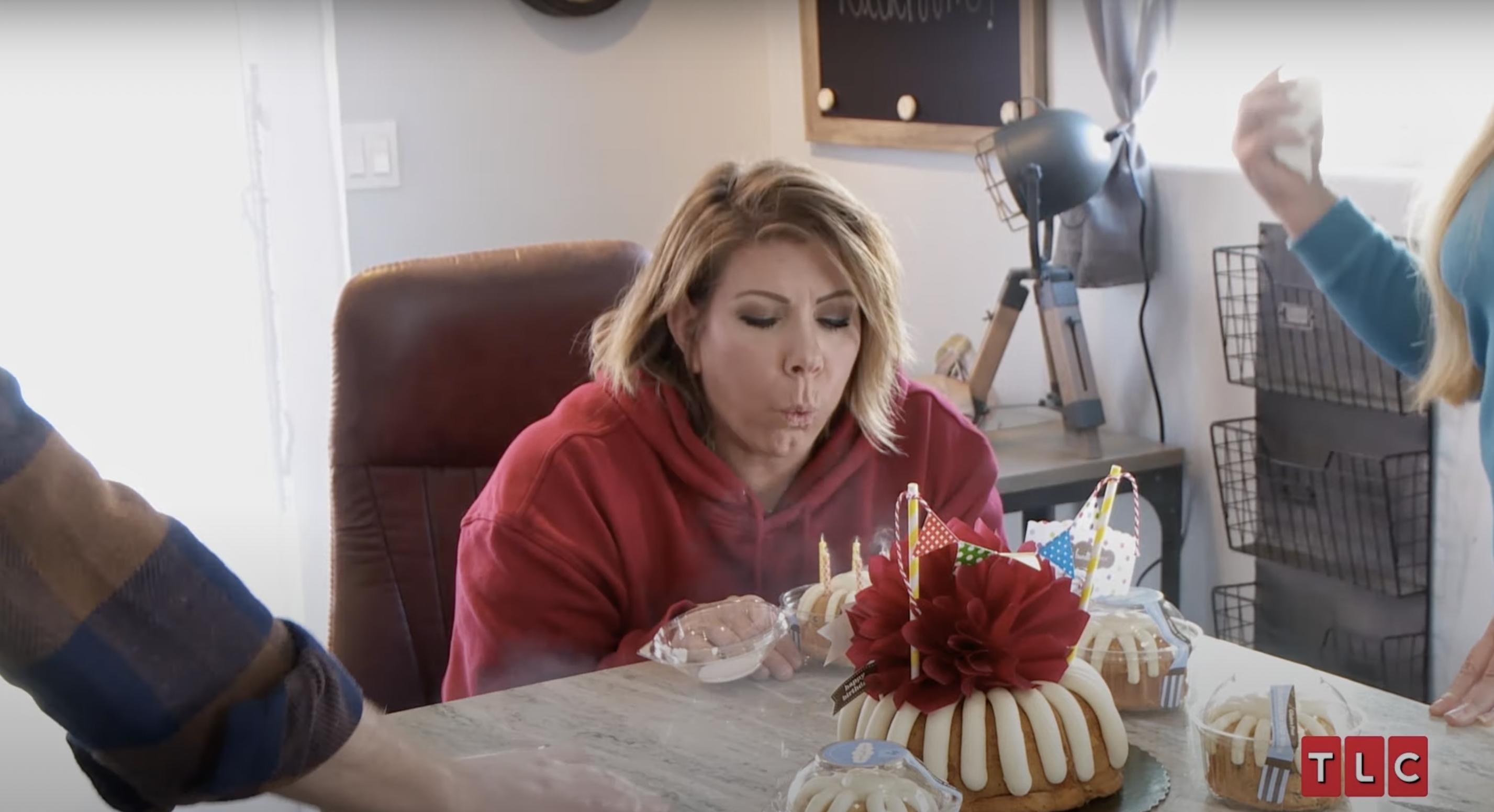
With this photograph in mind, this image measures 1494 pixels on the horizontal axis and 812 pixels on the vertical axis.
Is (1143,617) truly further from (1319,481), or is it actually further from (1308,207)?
(1319,481)

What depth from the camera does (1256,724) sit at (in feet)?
3.65

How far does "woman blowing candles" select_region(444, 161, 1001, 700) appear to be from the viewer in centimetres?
163

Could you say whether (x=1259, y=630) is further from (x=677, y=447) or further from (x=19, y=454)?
(x=19, y=454)

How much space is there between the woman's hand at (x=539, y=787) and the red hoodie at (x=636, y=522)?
52 cm

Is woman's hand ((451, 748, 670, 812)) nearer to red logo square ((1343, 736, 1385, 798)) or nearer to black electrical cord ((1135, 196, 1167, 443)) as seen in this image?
red logo square ((1343, 736, 1385, 798))

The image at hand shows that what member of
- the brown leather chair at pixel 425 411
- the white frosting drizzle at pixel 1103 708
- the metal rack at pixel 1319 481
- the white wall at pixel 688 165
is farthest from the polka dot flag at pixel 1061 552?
the white wall at pixel 688 165

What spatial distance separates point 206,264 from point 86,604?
1.72m

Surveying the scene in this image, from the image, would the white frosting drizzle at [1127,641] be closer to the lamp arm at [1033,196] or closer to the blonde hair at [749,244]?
the blonde hair at [749,244]

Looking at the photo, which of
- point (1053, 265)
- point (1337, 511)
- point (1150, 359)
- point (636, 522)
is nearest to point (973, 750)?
point (636, 522)

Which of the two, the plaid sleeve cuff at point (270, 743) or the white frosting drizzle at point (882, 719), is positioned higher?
the plaid sleeve cuff at point (270, 743)

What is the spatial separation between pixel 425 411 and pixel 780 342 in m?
0.51

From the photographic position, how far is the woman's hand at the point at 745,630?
1422 millimetres

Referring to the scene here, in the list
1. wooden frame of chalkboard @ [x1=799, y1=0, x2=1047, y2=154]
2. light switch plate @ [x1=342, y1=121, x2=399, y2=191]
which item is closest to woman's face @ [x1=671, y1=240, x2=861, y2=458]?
wooden frame of chalkboard @ [x1=799, y1=0, x2=1047, y2=154]

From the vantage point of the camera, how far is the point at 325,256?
2.62 meters
